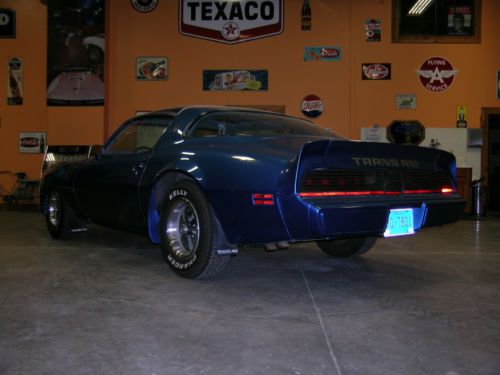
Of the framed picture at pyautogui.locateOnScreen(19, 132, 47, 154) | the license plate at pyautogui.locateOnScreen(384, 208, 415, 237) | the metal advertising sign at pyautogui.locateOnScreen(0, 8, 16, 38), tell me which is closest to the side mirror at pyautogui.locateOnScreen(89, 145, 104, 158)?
the license plate at pyautogui.locateOnScreen(384, 208, 415, 237)

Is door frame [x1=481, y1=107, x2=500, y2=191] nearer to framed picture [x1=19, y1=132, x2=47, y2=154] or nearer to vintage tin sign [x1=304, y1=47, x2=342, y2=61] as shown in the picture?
vintage tin sign [x1=304, y1=47, x2=342, y2=61]

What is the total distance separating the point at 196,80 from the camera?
9930 mm

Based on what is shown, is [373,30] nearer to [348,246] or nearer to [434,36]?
[434,36]

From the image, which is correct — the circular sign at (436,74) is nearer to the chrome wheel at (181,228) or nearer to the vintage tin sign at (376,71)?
the vintage tin sign at (376,71)

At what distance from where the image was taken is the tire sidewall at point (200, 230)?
9.11ft

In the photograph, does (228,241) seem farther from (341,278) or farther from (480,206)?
(480,206)

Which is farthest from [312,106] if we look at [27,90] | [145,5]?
[27,90]

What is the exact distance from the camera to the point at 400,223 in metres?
2.69

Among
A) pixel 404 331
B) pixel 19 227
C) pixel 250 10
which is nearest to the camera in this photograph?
pixel 404 331

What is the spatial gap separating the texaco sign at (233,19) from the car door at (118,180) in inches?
244

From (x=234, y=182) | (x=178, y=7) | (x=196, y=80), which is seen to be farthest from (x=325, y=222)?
(x=178, y=7)

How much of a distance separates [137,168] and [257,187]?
1239mm

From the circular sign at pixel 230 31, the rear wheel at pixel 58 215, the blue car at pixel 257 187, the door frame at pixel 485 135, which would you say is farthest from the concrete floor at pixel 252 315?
the circular sign at pixel 230 31

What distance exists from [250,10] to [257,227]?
8206 mm
